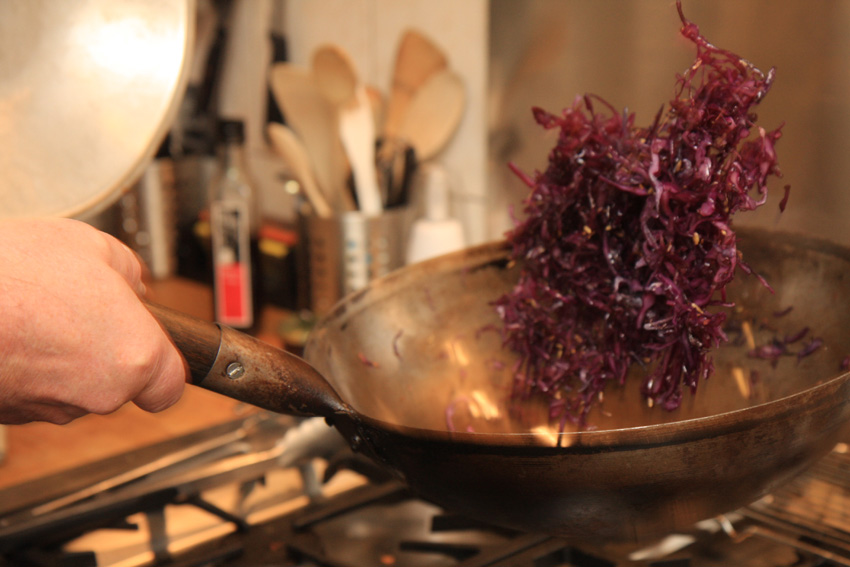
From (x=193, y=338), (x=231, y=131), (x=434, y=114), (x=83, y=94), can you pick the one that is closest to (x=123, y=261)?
(x=193, y=338)

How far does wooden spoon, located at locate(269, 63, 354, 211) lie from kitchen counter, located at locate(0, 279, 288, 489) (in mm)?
326

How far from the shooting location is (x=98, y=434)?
3.48 ft

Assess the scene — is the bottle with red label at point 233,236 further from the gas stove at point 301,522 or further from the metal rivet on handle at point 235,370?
the metal rivet on handle at point 235,370

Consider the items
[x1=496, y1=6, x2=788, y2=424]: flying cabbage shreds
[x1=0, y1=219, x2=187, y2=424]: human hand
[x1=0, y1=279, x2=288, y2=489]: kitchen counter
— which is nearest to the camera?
[x1=0, y1=219, x2=187, y2=424]: human hand

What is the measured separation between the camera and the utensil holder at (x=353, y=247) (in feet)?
3.74

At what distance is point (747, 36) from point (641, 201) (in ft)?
0.92

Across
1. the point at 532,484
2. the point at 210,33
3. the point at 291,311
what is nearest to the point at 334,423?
the point at 532,484

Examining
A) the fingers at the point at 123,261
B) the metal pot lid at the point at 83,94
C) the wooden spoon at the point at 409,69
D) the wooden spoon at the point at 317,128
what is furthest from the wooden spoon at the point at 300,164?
the fingers at the point at 123,261

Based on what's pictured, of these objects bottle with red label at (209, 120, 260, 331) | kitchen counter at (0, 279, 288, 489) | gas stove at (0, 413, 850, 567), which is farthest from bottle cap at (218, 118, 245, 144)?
gas stove at (0, 413, 850, 567)

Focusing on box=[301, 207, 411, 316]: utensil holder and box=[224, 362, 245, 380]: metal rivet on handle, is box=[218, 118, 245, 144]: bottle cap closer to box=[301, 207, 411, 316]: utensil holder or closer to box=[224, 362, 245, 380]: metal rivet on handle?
box=[301, 207, 411, 316]: utensil holder

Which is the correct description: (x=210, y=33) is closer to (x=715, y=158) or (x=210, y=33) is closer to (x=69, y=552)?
(x=69, y=552)

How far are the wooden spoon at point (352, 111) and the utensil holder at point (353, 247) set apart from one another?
26mm

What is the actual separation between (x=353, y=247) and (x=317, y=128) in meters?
0.19

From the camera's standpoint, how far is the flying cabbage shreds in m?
0.57
